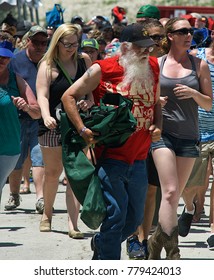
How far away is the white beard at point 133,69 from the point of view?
6.67 m

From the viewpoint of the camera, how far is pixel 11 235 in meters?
8.93

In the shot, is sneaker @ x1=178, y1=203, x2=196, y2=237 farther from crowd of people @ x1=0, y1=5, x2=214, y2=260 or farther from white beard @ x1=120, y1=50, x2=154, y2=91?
white beard @ x1=120, y1=50, x2=154, y2=91

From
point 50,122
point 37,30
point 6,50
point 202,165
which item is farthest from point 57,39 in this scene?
point 202,165

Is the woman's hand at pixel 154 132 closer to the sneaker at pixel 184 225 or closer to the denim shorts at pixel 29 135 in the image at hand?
the sneaker at pixel 184 225

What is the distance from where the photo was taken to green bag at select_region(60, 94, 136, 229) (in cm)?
647

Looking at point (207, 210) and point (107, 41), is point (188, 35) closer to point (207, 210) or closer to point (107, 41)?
point (207, 210)

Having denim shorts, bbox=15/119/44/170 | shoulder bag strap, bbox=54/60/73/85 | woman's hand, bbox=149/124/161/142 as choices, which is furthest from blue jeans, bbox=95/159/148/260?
denim shorts, bbox=15/119/44/170

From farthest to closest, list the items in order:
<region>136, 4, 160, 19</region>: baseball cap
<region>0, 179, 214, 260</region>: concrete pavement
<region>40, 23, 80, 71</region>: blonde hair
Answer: <region>136, 4, 160, 19</region>: baseball cap < <region>40, 23, 80, 71</region>: blonde hair < <region>0, 179, 214, 260</region>: concrete pavement

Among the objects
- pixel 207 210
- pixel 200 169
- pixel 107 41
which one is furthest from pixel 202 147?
pixel 107 41

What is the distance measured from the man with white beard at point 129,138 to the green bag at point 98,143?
0.07m

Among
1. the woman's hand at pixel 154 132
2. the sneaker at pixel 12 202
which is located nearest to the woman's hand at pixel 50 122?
the woman's hand at pixel 154 132

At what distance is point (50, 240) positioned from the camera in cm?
864

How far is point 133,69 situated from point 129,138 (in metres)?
0.49
